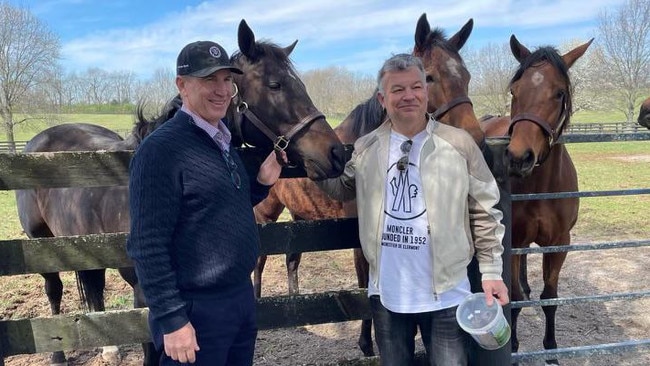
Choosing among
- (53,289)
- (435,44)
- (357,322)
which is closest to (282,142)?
(435,44)

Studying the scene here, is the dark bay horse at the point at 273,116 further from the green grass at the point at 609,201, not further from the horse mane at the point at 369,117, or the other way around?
the green grass at the point at 609,201

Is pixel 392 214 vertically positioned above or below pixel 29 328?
above

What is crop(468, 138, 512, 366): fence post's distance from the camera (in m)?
2.48

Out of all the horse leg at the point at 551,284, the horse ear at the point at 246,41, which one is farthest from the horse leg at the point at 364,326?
the horse ear at the point at 246,41

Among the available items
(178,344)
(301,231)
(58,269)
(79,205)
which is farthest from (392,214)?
(79,205)

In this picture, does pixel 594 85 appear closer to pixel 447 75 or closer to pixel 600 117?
pixel 600 117

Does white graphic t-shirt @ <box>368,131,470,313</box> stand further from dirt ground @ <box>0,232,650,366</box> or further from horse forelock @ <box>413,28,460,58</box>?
dirt ground @ <box>0,232,650,366</box>

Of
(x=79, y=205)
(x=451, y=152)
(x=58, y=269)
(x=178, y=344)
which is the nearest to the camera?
(x=178, y=344)

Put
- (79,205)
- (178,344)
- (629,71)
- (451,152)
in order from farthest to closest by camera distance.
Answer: (629,71)
(79,205)
(451,152)
(178,344)

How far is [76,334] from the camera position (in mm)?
2357

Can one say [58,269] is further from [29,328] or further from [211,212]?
[211,212]

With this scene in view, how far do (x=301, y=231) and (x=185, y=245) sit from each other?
0.84 meters

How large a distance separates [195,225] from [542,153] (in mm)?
2449

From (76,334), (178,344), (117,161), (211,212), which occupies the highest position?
(117,161)
